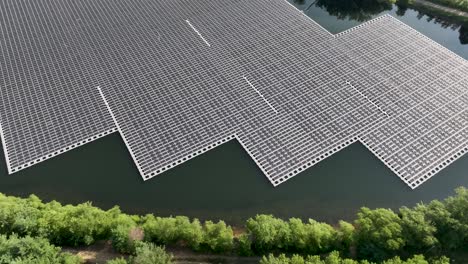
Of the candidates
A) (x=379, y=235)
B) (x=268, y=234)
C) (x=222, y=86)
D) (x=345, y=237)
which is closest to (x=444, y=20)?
(x=222, y=86)

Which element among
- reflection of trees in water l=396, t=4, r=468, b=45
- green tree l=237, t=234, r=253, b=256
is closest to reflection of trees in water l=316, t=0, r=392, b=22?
reflection of trees in water l=396, t=4, r=468, b=45

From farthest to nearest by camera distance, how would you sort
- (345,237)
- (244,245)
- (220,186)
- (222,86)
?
(222,86)
(220,186)
(345,237)
(244,245)

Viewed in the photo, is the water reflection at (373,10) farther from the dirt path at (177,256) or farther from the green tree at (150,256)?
the green tree at (150,256)

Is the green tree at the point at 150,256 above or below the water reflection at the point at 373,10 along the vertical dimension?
below

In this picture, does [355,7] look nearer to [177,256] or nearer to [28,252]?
[177,256]

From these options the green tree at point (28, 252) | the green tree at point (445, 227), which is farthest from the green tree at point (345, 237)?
the green tree at point (28, 252)
